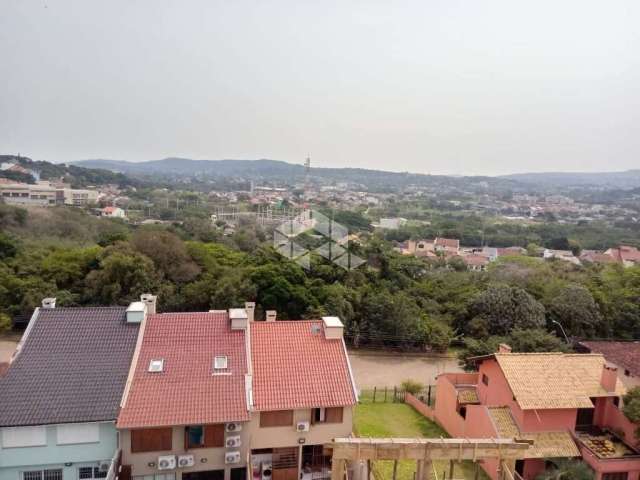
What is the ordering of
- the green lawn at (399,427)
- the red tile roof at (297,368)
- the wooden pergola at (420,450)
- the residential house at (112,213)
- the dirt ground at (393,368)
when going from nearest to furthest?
1. the wooden pergola at (420,450)
2. the red tile roof at (297,368)
3. the green lawn at (399,427)
4. the dirt ground at (393,368)
5. the residential house at (112,213)

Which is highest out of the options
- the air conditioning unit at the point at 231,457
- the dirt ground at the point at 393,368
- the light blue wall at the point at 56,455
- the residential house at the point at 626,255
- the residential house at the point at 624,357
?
the residential house at the point at 624,357

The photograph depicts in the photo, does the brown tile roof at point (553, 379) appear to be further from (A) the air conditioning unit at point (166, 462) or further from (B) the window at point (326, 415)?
→ (A) the air conditioning unit at point (166, 462)

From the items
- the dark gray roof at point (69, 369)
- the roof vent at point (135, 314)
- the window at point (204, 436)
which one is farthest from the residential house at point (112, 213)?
the window at point (204, 436)

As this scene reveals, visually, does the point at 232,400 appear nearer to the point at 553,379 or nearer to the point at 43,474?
the point at 43,474

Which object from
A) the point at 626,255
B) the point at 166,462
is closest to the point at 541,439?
the point at 166,462

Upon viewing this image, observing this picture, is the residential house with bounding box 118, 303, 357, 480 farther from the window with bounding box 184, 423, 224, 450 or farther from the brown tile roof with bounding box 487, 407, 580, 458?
the brown tile roof with bounding box 487, 407, 580, 458
